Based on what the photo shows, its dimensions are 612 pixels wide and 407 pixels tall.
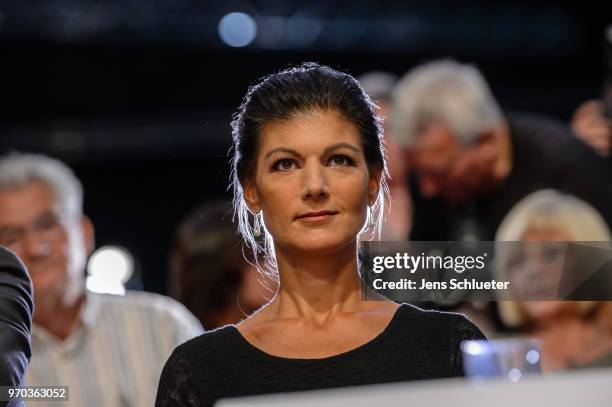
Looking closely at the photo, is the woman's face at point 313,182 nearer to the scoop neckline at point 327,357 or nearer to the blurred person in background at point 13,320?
the scoop neckline at point 327,357

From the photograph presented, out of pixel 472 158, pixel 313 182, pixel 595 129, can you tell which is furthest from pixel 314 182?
pixel 595 129

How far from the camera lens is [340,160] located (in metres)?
1.45

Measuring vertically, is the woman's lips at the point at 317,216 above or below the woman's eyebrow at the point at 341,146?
below

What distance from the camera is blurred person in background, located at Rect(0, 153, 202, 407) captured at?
173cm

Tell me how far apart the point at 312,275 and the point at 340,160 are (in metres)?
0.15

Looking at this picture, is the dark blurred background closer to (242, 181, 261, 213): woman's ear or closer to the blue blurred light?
the blue blurred light

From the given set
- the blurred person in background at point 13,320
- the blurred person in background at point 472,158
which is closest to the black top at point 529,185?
the blurred person in background at point 472,158

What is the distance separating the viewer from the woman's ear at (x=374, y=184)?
58.3 inches

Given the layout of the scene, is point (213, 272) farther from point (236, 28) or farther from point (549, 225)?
point (236, 28)

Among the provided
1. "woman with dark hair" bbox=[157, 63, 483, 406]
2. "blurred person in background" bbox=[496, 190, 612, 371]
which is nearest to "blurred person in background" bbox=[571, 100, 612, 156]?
"blurred person in background" bbox=[496, 190, 612, 371]

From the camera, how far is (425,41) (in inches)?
159

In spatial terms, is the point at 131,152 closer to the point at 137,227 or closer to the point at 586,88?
the point at 137,227

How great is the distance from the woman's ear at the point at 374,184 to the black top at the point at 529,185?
55cm

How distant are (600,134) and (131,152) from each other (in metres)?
2.35
